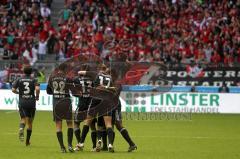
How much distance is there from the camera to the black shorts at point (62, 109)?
18422mm

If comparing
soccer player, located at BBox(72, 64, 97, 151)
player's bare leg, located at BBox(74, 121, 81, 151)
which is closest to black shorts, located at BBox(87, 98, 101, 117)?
soccer player, located at BBox(72, 64, 97, 151)

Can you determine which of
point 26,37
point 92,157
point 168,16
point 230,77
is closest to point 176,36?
point 168,16

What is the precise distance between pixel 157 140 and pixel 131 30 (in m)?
18.2

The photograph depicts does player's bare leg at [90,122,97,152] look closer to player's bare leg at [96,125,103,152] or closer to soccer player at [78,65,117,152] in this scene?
player's bare leg at [96,125,103,152]

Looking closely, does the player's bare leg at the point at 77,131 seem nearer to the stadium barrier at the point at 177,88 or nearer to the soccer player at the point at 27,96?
the soccer player at the point at 27,96

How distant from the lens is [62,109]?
1928cm

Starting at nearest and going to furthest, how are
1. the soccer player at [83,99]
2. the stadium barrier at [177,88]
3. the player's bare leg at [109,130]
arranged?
the player's bare leg at [109,130] < the soccer player at [83,99] < the stadium barrier at [177,88]

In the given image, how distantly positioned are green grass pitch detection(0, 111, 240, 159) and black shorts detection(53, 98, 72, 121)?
878 millimetres

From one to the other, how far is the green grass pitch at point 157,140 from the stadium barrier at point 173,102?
867mm

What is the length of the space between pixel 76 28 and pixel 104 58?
4.35 meters

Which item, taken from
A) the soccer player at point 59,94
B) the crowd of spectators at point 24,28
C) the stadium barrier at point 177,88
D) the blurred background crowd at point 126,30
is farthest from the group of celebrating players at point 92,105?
the crowd of spectators at point 24,28

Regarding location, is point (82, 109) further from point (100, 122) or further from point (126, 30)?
point (126, 30)

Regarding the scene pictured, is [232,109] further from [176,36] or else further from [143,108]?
[176,36]

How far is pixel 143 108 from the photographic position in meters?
33.8
